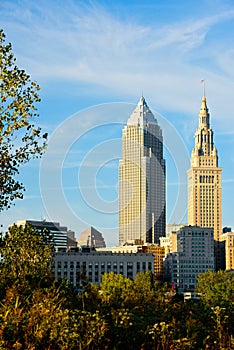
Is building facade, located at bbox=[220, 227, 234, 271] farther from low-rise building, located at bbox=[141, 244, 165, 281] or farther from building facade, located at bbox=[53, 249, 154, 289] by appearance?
building facade, located at bbox=[53, 249, 154, 289]

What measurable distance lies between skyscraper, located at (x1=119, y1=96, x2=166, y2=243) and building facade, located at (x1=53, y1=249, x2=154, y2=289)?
147ft

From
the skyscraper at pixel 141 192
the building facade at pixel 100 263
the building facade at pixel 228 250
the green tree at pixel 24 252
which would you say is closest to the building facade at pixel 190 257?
the building facade at pixel 228 250

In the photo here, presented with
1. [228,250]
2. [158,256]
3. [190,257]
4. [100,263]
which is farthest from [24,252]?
[228,250]

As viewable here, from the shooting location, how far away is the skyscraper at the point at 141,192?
18575cm

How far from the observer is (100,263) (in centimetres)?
13550

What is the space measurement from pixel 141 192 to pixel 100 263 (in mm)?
52296

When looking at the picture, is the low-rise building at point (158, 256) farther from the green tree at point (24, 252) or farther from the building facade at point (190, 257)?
the green tree at point (24, 252)

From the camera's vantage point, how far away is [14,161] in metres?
13.7

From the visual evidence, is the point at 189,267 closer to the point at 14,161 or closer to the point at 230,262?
the point at 230,262

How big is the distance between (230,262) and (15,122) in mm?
165718

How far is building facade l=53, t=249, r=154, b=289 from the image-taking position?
132875mm

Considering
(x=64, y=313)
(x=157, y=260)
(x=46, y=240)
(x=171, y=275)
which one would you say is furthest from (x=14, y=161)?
(x=157, y=260)

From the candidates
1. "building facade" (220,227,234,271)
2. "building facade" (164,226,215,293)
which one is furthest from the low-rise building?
"building facade" (220,227,234,271)

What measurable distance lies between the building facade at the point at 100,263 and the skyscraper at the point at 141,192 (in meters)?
44.8
